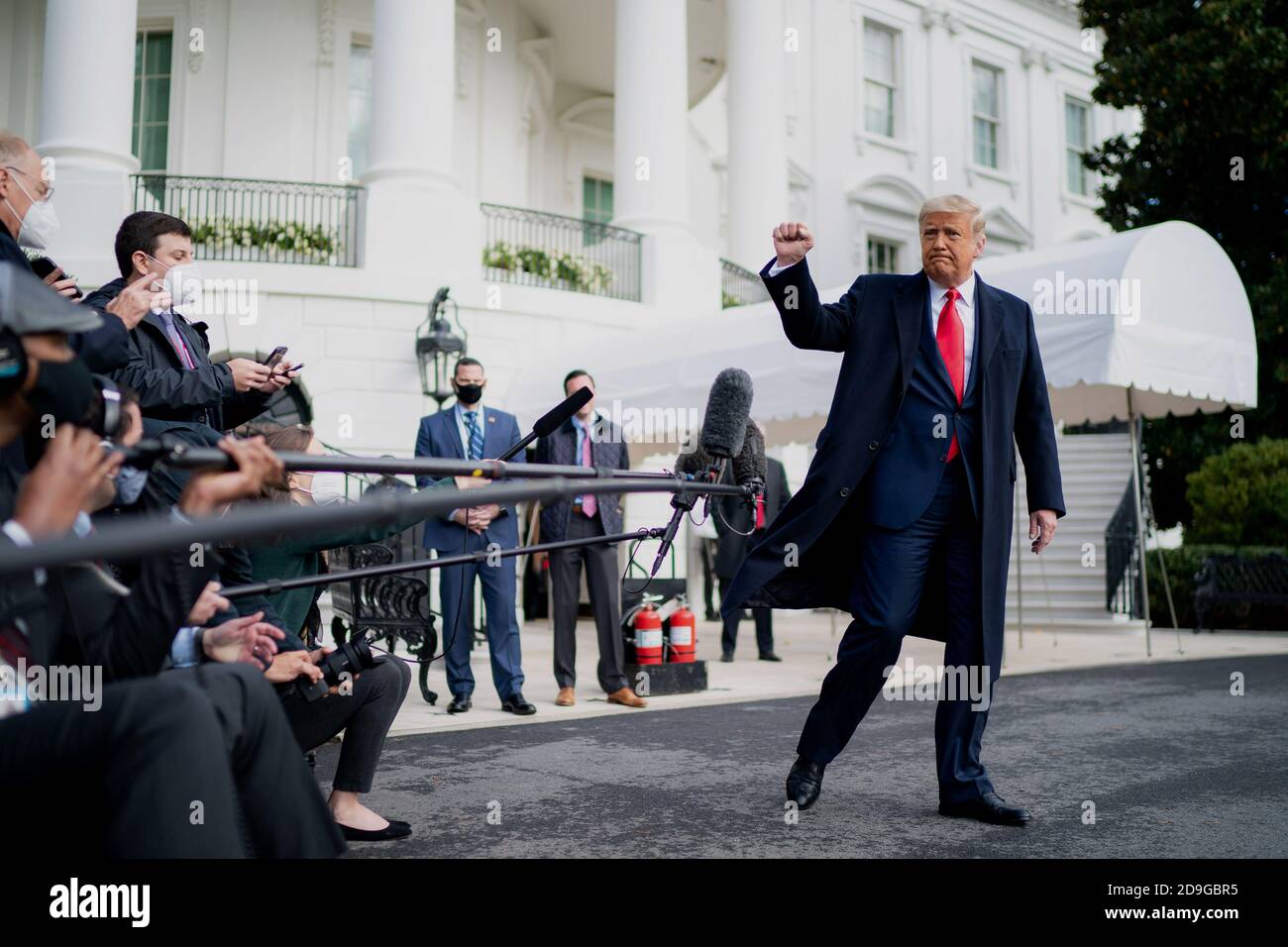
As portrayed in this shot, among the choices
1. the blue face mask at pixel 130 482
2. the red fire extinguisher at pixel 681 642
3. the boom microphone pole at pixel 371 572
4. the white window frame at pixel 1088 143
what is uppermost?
the white window frame at pixel 1088 143

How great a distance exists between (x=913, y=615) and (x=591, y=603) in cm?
373

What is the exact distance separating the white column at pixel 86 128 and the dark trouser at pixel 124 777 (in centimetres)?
1274

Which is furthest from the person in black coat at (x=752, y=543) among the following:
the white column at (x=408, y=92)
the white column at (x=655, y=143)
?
the white column at (x=408, y=92)

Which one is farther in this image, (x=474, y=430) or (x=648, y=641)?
(x=648, y=641)

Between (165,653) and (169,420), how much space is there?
209 cm

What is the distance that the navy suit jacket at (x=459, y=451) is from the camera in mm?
7349

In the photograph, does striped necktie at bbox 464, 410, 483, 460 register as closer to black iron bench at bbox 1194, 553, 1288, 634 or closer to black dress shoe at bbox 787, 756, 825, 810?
black dress shoe at bbox 787, 756, 825, 810

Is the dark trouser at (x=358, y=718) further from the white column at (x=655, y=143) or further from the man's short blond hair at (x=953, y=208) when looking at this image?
the white column at (x=655, y=143)

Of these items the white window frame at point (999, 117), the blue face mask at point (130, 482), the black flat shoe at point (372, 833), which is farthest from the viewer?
the white window frame at point (999, 117)

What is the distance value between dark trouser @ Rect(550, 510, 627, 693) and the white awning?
3.08 metres

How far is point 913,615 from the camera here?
4.37m

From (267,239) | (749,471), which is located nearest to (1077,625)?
(267,239)

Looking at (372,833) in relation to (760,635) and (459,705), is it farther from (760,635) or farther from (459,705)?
(760,635)
